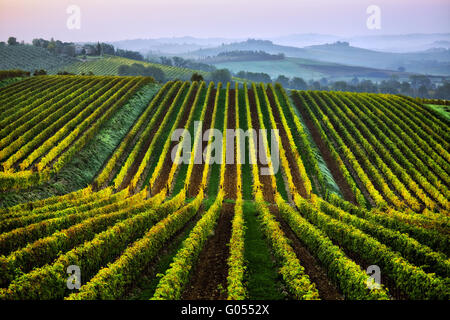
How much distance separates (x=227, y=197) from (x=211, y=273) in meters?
21.2

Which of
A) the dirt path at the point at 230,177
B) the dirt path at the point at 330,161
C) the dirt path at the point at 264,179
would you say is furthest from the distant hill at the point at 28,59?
the dirt path at the point at 330,161

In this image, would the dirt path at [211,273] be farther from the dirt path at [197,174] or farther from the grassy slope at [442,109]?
the grassy slope at [442,109]

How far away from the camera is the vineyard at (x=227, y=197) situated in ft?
51.2

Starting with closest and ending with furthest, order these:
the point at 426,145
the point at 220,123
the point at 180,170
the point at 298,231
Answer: the point at 298,231, the point at 180,170, the point at 426,145, the point at 220,123

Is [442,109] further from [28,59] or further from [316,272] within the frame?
[28,59]

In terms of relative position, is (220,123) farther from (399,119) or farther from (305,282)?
(305,282)

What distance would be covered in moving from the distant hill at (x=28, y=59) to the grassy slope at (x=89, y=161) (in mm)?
119925

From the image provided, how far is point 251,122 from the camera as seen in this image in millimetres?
61031

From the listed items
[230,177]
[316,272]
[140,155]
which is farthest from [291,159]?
[316,272]

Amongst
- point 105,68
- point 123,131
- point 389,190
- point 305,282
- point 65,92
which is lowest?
point 389,190

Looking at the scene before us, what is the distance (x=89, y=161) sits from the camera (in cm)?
4481

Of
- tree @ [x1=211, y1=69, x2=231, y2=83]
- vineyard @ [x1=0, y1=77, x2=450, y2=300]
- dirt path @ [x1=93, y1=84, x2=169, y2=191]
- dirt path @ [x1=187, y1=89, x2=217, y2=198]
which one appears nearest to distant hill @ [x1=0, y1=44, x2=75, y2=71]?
tree @ [x1=211, y1=69, x2=231, y2=83]
